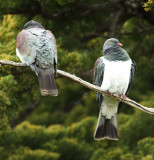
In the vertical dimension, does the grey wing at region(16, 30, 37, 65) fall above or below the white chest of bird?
above

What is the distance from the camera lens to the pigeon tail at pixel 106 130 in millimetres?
6051

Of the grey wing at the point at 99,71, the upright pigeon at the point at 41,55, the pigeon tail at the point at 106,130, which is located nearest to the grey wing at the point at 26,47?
the upright pigeon at the point at 41,55

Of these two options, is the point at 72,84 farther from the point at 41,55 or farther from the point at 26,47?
the point at 41,55

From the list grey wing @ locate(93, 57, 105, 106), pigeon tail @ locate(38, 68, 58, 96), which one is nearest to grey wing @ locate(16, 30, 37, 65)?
pigeon tail @ locate(38, 68, 58, 96)

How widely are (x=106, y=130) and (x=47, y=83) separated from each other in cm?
128

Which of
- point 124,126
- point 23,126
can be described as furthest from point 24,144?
point 124,126

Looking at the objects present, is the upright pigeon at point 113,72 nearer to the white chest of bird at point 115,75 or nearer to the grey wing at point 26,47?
the white chest of bird at point 115,75

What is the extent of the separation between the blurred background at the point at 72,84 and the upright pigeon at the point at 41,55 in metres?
0.28

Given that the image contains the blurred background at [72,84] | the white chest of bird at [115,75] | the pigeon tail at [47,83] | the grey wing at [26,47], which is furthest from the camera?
the blurred background at [72,84]

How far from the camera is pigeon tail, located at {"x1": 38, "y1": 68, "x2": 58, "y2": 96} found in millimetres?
5145

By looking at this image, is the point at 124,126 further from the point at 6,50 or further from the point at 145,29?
the point at 6,50

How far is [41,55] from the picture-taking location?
534cm

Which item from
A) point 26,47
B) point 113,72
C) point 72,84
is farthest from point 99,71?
point 72,84

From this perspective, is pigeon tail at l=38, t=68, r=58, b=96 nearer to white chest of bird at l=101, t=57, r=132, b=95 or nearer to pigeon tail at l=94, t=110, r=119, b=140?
white chest of bird at l=101, t=57, r=132, b=95
